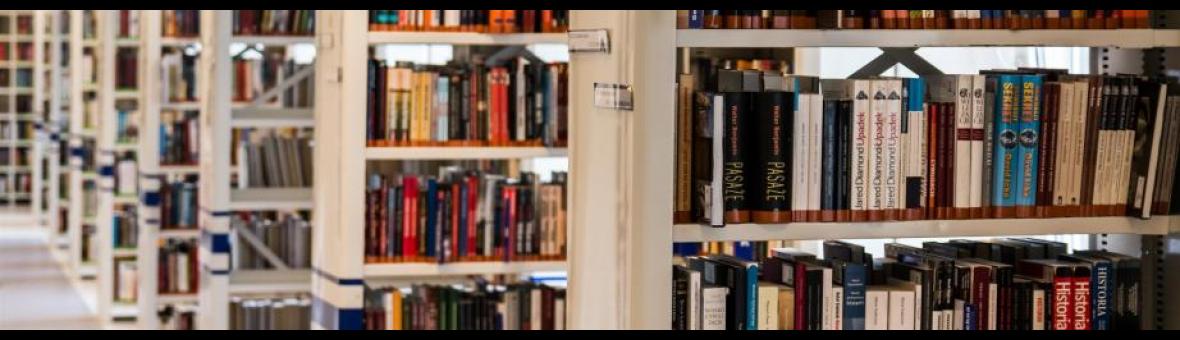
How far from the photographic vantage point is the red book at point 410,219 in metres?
4.77

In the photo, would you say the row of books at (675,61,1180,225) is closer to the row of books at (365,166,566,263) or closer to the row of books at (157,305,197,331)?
the row of books at (365,166,566,263)

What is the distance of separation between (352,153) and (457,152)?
276 millimetres

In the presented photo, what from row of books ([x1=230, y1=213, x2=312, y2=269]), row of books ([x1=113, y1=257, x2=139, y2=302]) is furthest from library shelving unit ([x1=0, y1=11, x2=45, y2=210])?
row of books ([x1=230, y1=213, x2=312, y2=269])

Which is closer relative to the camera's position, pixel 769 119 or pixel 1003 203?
pixel 769 119

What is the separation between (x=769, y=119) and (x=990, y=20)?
43cm

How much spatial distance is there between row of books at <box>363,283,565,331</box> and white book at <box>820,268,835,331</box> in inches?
80.9

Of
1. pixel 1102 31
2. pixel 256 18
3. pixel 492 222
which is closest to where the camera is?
pixel 1102 31

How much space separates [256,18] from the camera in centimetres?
598

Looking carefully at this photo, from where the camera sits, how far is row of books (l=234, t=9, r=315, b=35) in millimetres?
5957

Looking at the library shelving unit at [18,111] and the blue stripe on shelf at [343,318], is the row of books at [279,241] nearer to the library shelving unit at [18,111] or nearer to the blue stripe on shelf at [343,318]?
the blue stripe on shelf at [343,318]

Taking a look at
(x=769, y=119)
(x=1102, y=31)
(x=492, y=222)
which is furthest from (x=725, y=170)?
(x=492, y=222)

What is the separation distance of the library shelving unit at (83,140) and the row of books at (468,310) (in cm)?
603

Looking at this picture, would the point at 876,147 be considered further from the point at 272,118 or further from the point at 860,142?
the point at 272,118

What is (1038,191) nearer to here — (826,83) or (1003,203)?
(1003,203)
